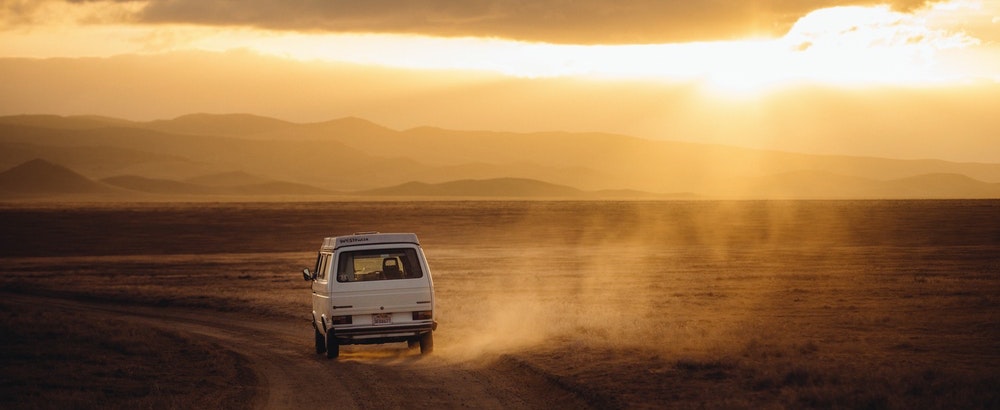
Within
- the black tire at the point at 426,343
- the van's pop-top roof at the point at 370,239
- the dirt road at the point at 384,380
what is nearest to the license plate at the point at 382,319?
the dirt road at the point at 384,380

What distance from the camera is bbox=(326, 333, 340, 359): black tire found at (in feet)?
69.2

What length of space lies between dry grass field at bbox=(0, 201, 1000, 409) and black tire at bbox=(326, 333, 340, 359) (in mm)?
385

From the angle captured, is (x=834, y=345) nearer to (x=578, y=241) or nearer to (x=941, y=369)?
(x=941, y=369)

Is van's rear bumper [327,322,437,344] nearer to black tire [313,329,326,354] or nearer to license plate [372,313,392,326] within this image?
license plate [372,313,392,326]

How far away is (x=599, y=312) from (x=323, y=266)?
31.8 ft

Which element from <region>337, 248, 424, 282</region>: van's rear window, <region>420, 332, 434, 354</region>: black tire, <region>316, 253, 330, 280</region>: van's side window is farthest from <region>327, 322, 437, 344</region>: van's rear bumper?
Answer: <region>316, 253, 330, 280</region>: van's side window

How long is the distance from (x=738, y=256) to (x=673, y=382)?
1608 inches

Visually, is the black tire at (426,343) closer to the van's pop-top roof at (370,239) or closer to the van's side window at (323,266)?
the van's pop-top roof at (370,239)

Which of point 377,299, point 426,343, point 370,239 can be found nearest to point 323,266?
point 370,239

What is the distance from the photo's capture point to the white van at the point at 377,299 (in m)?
20.9

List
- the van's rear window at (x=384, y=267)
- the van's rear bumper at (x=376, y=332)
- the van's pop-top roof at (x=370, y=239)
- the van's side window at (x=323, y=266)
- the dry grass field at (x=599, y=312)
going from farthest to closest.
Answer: the van's side window at (x=323, y=266) < the van's pop-top roof at (x=370, y=239) < the van's rear window at (x=384, y=267) < the van's rear bumper at (x=376, y=332) < the dry grass field at (x=599, y=312)

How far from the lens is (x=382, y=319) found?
20953 mm

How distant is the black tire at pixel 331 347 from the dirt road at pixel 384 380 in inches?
5.6

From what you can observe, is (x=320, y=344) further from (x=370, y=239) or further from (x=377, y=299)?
(x=370, y=239)
